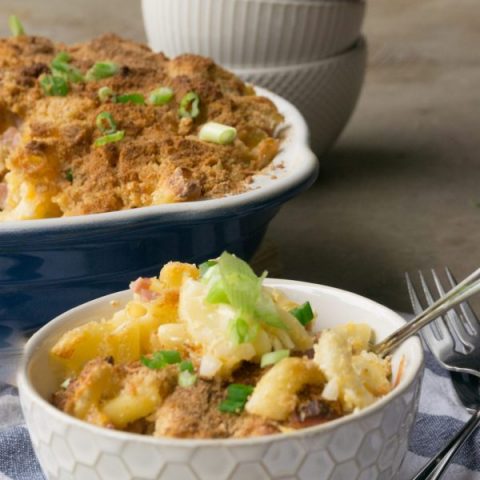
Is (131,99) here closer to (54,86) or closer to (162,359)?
(54,86)

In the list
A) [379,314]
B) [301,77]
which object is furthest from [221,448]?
[301,77]

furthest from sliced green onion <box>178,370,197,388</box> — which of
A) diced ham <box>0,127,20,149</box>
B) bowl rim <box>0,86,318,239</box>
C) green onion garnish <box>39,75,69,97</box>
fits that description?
green onion garnish <box>39,75,69,97</box>

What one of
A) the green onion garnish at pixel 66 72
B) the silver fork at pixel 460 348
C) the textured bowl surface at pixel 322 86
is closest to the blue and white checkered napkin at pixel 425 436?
the silver fork at pixel 460 348

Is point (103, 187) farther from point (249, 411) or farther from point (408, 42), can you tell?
point (408, 42)

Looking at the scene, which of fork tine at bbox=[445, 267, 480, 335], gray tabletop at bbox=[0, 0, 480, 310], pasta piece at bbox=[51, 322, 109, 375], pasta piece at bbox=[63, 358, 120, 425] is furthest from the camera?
gray tabletop at bbox=[0, 0, 480, 310]

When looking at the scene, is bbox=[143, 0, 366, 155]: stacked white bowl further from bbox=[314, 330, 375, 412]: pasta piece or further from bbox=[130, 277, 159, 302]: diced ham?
bbox=[314, 330, 375, 412]: pasta piece

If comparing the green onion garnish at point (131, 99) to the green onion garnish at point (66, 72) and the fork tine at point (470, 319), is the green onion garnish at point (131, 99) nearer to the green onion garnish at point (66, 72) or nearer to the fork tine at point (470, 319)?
the green onion garnish at point (66, 72)

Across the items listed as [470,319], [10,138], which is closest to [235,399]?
[470,319]
